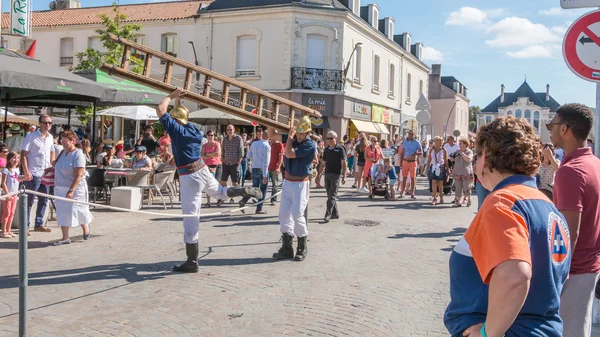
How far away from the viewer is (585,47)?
4.56m

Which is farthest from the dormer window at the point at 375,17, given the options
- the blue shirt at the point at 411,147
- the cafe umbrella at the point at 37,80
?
the cafe umbrella at the point at 37,80

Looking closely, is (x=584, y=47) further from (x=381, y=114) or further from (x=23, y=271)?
(x=381, y=114)

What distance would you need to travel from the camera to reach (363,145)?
17266mm

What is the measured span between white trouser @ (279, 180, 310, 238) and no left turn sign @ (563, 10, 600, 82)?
4067 millimetres

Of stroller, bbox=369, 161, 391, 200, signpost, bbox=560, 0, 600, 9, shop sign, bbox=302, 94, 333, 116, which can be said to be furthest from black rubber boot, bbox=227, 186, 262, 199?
shop sign, bbox=302, 94, 333, 116

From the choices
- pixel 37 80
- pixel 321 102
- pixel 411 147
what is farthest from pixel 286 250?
pixel 321 102

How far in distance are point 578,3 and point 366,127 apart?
2865 centimetres

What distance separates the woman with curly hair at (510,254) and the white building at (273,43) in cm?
2696

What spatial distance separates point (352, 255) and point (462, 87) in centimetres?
6217

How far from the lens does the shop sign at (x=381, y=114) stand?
1380 inches

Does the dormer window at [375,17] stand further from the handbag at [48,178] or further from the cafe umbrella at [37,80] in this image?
the handbag at [48,178]

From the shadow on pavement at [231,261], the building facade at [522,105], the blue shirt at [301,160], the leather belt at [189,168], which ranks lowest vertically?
the shadow on pavement at [231,261]

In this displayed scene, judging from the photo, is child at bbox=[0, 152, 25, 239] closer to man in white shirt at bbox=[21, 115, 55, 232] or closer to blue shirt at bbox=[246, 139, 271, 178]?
man in white shirt at bbox=[21, 115, 55, 232]

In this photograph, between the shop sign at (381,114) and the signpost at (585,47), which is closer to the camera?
the signpost at (585,47)
